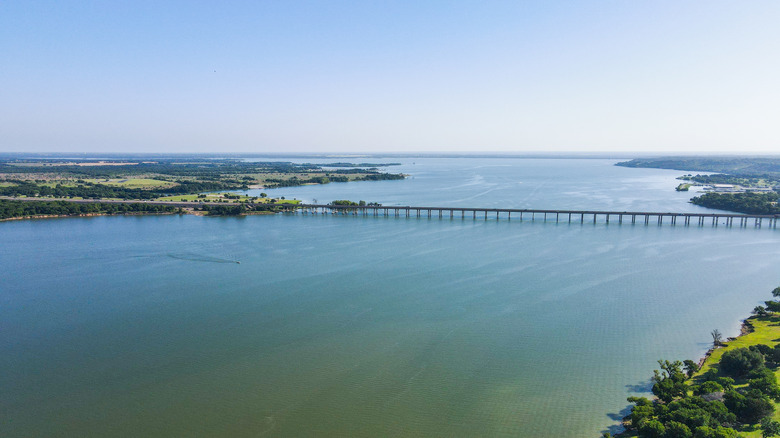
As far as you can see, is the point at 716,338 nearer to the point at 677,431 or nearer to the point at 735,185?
the point at 677,431

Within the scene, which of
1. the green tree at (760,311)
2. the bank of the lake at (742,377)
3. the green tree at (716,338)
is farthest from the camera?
the green tree at (760,311)

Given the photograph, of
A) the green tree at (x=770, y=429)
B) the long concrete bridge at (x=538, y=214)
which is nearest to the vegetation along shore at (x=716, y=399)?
the green tree at (x=770, y=429)

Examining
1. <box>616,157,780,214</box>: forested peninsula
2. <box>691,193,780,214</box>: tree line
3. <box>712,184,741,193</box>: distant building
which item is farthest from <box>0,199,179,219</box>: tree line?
<box>712,184,741,193</box>: distant building

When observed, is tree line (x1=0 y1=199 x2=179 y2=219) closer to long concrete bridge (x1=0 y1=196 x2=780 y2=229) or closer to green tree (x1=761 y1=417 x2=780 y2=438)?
long concrete bridge (x1=0 y1=196 x2=780 y2=229)

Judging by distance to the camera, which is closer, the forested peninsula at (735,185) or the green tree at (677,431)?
the green tree at (677,431)

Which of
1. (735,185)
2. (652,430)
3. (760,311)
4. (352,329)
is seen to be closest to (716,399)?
(652,430)

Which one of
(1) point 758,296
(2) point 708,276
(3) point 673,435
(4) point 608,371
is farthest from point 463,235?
(3) point 673,435

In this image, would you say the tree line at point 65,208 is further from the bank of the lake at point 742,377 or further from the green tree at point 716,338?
the bank of the lake at point 742,377
